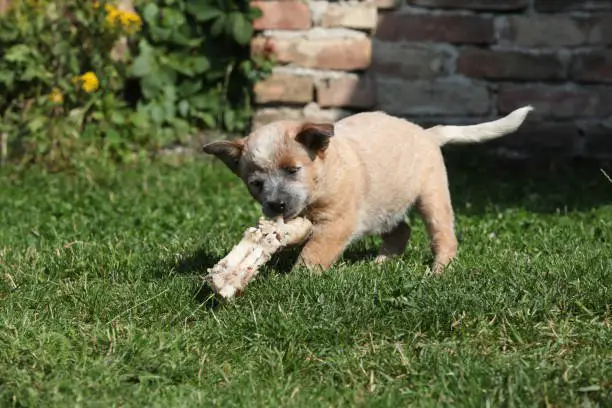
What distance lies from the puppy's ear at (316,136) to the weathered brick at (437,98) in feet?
10.5

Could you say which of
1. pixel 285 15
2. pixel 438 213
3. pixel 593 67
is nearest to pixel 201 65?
pixel 285 15

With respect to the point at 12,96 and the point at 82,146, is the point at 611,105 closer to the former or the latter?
the point at 82,146

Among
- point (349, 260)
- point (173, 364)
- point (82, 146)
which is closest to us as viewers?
point (173, 364)

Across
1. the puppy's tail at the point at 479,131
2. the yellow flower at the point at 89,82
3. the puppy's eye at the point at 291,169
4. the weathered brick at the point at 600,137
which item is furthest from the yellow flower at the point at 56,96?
the weathered brick at the point at 600,137

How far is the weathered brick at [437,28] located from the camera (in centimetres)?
748

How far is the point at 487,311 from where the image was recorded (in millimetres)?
3723

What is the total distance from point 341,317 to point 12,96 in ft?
15.6

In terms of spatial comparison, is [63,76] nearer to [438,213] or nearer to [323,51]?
[323,51]

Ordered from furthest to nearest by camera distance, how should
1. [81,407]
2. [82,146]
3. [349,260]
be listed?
[82,146] → [349,260] → [81,407]

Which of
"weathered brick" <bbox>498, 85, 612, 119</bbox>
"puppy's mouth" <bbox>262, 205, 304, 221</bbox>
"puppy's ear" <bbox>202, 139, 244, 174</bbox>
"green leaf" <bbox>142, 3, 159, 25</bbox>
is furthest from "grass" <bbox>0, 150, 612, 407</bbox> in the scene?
"green leaf" <bbox>142, 3, 159, 25</bbox>

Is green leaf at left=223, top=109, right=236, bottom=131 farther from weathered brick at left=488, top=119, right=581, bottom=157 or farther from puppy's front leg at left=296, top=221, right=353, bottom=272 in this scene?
puppy's front leg at left=296, top=221, right=353, bottom=272

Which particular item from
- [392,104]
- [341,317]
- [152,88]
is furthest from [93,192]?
[341,317]

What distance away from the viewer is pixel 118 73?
7.72m

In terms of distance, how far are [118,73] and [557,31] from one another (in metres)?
3.21
